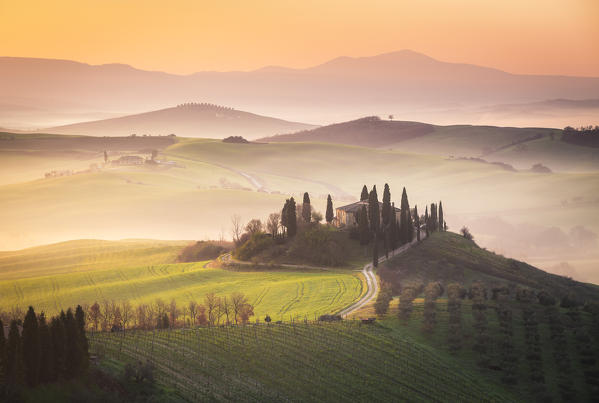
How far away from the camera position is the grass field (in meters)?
48.6

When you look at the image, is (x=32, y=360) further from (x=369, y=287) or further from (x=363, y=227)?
(x=363, y=227)

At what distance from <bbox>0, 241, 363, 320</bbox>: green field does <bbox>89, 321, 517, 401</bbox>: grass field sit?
11677 millimetres

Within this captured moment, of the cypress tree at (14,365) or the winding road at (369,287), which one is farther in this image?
the winding road at (369,287)

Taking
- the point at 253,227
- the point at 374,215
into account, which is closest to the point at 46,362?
the point at 253,227

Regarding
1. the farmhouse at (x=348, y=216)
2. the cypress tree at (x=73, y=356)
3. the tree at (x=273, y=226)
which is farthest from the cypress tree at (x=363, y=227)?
the cypress tree at (x=73, y=356)

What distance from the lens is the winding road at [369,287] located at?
7488 centimetres

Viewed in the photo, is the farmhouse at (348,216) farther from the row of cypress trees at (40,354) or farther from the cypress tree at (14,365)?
the cypress tree at (14,365)

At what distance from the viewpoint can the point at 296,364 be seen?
54.5 m

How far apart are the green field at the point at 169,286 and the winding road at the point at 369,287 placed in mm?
1242

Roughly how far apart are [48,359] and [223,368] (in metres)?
15.4

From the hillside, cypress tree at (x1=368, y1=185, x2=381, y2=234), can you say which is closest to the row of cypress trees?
the hillside

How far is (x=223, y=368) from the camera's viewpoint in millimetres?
51344

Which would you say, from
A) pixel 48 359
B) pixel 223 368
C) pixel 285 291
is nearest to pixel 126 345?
pixel 223 368

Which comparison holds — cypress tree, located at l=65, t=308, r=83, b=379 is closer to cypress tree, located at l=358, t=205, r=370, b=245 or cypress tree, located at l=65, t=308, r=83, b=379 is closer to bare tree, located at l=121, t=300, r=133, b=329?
bare tree, located at l=121, t=300, r=133, b=329
